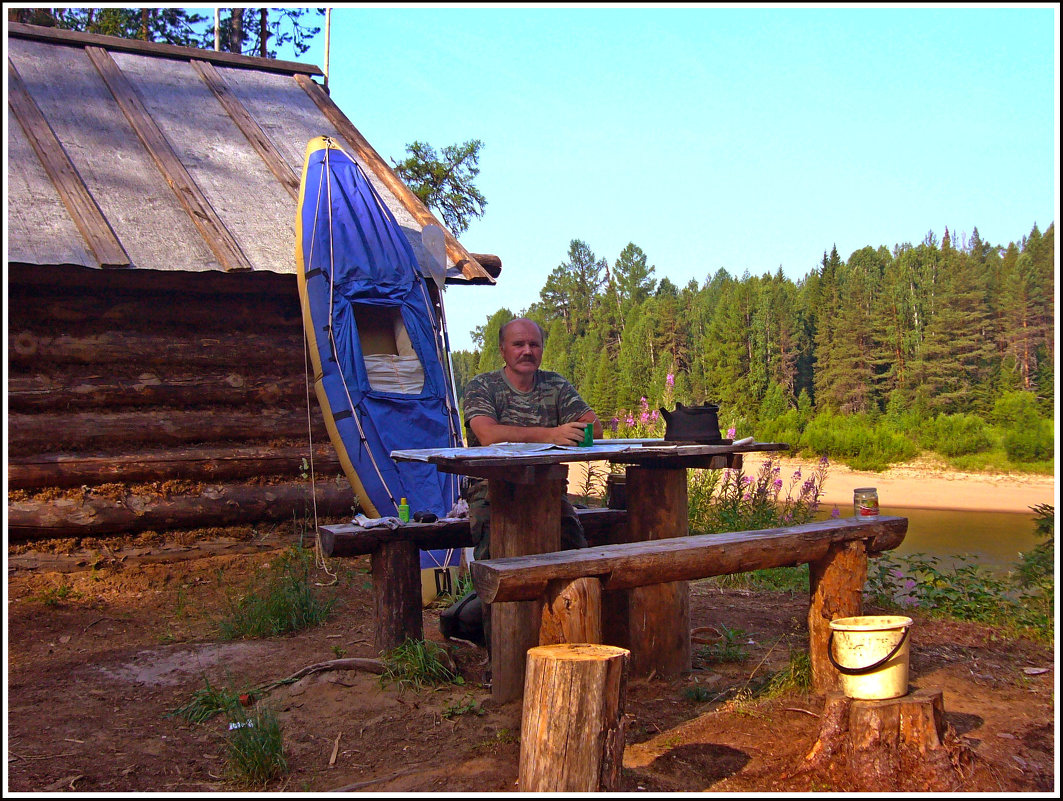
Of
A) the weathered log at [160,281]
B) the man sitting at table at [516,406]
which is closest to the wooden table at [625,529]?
the man sitting at table at [516,406]

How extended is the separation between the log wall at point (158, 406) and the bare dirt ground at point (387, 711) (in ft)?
2.76

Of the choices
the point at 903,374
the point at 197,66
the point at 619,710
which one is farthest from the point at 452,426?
the point at 903,374

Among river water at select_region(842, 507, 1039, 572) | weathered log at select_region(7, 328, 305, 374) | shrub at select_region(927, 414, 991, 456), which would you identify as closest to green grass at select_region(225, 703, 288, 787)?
weathered log at select_region(7, 328, 305, 374)

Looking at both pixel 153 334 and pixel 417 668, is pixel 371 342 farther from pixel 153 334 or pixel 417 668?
pixel 417 668

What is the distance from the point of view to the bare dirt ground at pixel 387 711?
327 cm

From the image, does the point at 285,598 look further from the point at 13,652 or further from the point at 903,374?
the point at 903,374

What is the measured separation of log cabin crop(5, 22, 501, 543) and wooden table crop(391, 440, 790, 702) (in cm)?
374

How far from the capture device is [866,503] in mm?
4484

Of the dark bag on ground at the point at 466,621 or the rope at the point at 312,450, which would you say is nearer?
the dark bag on ground at the point at 466,621

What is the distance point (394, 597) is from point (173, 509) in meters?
3.30

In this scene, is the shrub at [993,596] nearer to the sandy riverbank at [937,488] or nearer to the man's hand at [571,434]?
the man's hand at [571,434]

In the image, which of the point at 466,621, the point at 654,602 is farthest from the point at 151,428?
the point at 654,602

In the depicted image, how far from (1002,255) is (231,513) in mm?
37074

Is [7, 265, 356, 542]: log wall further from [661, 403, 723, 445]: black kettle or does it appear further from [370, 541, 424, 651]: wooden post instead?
[661, 403, 723, 445]: black kettle
